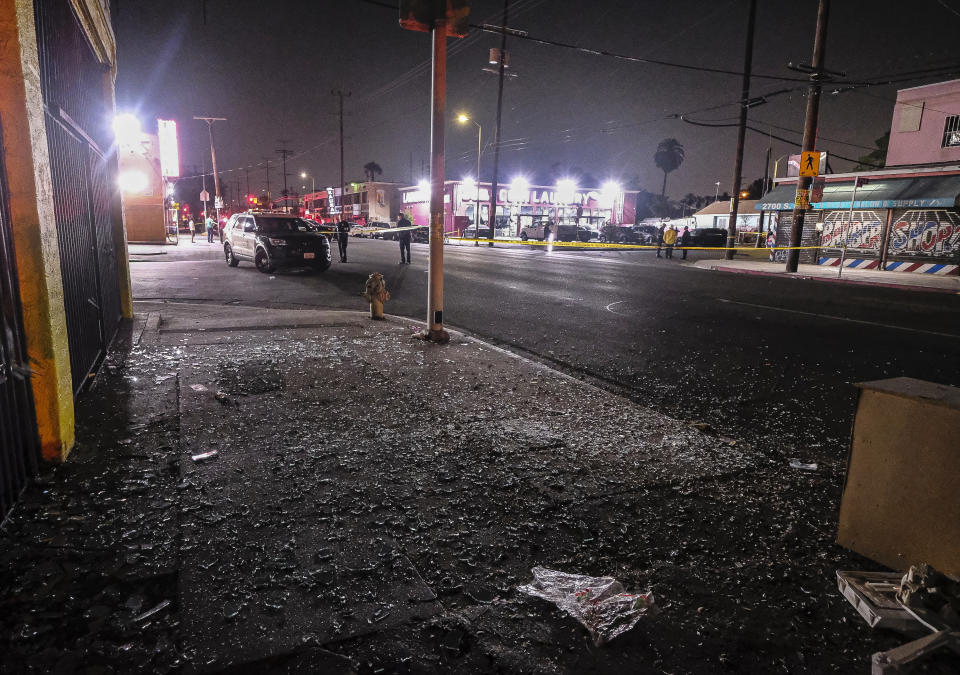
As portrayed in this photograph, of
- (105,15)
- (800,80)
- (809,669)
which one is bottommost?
(809,669)

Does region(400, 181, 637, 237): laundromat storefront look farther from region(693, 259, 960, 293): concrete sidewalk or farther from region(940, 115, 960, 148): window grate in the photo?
region(693, 259, 960, 293): concrete sidewalk

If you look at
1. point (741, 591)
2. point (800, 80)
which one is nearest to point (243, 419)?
point (741, 591)

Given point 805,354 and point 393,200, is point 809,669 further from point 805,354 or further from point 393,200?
point 393,200

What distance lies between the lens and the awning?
23.5 metres

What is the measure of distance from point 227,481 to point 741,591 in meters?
2.88

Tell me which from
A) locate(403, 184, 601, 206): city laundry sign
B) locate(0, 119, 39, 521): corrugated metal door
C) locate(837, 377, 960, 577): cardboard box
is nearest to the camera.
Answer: locate(837, 377, 960, 577): cardboard box

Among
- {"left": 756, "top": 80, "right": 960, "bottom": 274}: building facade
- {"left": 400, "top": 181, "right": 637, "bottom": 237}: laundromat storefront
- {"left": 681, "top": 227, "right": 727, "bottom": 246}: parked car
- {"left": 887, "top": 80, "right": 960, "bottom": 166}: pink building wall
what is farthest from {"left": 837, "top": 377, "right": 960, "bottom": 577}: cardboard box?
{"left": 400, "top": 181, "right": 637, "bottom": 237}: laundromat storefront

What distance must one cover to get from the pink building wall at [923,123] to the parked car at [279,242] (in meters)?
29.1

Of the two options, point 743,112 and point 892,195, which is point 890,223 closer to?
point 892,195

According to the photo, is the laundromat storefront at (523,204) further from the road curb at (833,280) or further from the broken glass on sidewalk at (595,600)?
the broken glass on sidewalk at (595,600)

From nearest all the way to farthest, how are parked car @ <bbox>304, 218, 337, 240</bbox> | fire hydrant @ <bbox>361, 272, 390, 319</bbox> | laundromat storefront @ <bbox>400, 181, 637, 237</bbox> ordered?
fire hydrant @ <bbox>361, 272, 390, 319</bbox> → parked car @ <bbox>304, 218, 337, 240</bbox> → laundromat storefront @ <bbox>400, 181, 637, 237</bbox>

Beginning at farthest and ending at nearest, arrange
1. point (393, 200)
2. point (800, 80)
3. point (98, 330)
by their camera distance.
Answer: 1. point (393, 200)
2. point (800, 80)
3. point (98, 330)

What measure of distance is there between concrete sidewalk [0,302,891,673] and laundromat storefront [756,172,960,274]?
2153 cm

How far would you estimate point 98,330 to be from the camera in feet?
20.0
